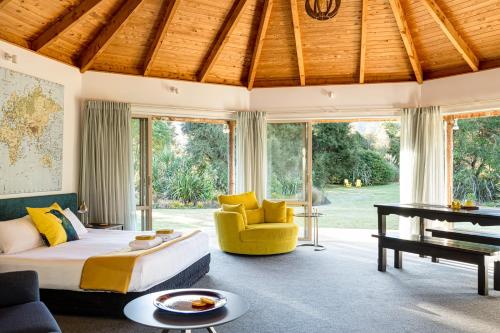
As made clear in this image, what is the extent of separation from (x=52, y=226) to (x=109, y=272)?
4.45ft

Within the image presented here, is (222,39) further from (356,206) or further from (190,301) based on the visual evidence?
(356,206)

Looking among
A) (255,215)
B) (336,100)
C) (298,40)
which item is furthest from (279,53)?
(255,215)

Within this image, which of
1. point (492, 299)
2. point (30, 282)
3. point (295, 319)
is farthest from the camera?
point (492, 299)

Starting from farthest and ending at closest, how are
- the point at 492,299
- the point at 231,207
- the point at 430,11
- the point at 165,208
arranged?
the point at 165,208 → the point at 231,207 → the point at 430,11 → the point at 492,299

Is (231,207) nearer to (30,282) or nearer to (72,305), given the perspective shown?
(72,305)

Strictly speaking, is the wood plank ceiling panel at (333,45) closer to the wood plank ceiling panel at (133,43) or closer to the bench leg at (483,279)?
the wood plank ceiling panel at (133,43)

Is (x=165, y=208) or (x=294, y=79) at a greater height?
(x=294, y=79)

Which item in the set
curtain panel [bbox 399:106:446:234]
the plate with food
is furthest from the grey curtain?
curtain panel [bbox 399:106:446:234]

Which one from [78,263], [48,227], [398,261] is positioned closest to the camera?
[78,263]

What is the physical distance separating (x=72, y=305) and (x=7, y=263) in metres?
0.74

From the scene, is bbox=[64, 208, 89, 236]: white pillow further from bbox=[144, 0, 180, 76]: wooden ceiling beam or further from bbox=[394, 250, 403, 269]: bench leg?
bbox=[394, 250, 403, 269]: bench leg

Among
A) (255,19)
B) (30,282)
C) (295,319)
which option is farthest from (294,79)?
(30,282)

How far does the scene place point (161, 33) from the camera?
6367 mm

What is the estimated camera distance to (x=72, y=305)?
3777 mm
